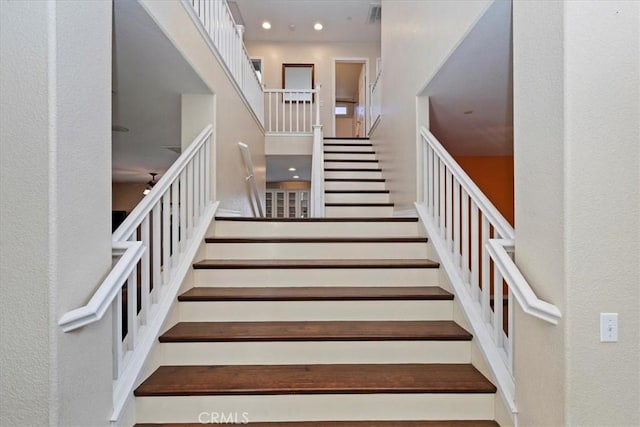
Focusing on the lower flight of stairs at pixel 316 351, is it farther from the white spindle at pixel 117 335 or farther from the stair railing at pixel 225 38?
the stair railing at pixel 225 38

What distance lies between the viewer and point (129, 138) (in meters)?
4.11

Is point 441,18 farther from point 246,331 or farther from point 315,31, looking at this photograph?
point 315,31

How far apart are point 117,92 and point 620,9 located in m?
3.04

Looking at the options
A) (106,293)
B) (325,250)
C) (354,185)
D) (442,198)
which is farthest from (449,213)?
(354,185)

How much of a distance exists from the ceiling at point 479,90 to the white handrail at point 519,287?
1150 mm

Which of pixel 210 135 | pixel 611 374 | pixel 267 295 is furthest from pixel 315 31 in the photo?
pixel 611 374

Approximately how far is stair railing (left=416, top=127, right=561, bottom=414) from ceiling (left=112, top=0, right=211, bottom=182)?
6.43 feet

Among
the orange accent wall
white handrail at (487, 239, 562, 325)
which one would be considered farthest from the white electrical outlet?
the orange accent wall

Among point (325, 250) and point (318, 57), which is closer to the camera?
point (325, 250)

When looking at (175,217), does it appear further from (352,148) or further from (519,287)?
(352,148)

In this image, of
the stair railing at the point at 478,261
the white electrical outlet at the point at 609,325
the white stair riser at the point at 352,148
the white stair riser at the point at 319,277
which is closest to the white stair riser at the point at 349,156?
the white stair riser at the point at 352,148

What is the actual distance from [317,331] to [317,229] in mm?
1206

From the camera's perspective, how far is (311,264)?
2.45m

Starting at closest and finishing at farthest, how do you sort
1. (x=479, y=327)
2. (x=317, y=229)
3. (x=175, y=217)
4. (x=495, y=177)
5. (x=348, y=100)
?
(x=479, y=327), (x=175, y=217), (x=317, y=229), (x=495, y=177), (x=348, y=100)
